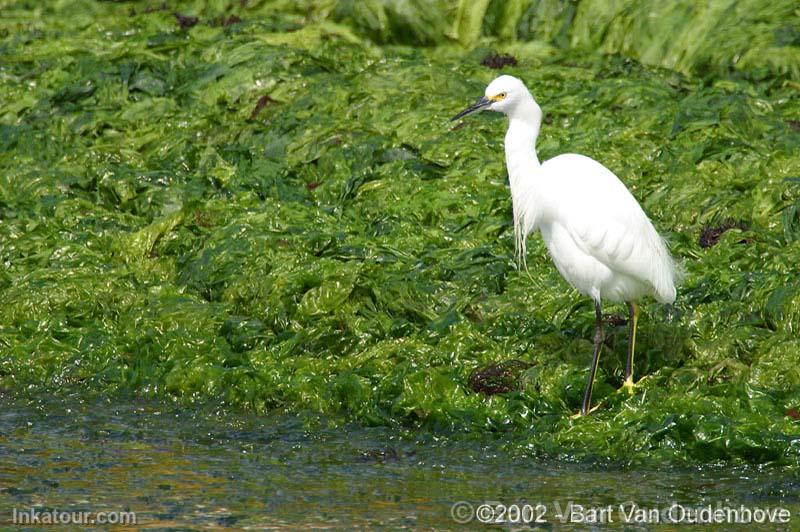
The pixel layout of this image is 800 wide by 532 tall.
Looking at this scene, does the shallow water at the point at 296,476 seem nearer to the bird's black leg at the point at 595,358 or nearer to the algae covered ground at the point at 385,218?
the algae covered ground at the point at 385,218

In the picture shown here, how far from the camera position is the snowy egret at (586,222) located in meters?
7.80

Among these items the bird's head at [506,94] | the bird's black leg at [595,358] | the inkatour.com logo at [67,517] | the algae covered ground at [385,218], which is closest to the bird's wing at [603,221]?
Result: the bird's black leg at [595,358]

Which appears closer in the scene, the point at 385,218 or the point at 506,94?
the point at 506,94

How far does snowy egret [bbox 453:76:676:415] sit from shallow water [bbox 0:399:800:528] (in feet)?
3.12

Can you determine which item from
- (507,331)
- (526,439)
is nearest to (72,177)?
(507,331)

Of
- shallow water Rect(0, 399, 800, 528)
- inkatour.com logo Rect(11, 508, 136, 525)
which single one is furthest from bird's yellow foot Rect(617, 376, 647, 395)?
inkatour.com logo Rect(11, 508, 136, 525)

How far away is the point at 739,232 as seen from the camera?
→ 31.1 ft

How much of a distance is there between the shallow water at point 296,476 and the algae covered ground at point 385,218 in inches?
10.5

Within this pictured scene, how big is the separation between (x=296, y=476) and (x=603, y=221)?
2.34 m

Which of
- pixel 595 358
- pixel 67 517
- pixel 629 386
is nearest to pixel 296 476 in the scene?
pixel 67 517

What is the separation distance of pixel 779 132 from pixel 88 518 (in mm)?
7041

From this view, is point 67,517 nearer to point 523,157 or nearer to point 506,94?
point 523,157

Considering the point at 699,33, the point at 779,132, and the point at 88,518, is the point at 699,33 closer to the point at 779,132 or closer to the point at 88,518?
the point at 779,132

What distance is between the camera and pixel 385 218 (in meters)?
10.3
